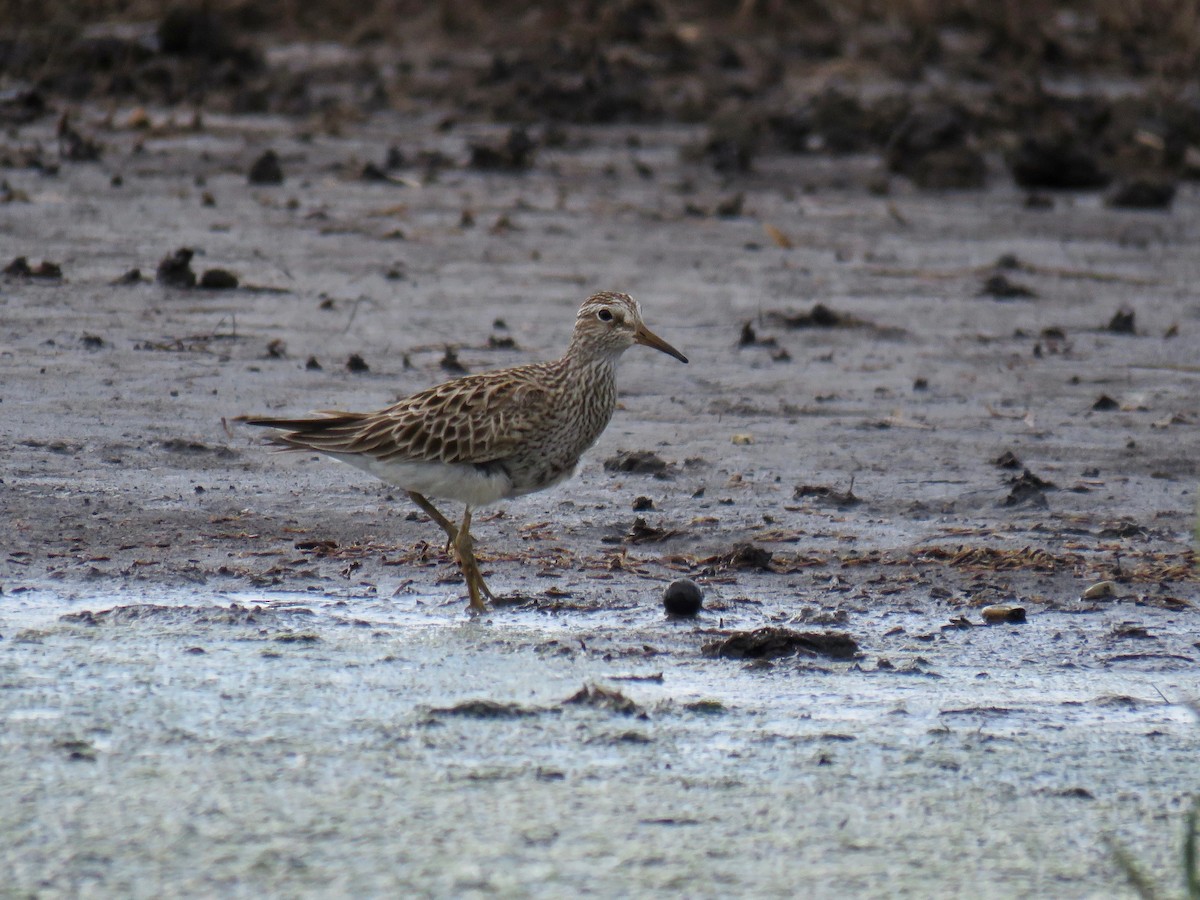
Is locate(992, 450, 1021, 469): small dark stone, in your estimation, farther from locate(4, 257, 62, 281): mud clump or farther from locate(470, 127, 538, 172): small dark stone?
locate(470, 127, 538, 172): small dark stone

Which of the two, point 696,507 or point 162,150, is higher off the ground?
point 162,150

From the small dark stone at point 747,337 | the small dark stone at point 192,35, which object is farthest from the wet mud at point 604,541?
the small dark stone at point 192,35

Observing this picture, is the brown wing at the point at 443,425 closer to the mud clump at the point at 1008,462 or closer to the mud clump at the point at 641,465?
the mud clump at the point at 641,465

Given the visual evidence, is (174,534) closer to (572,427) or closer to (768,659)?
(572,427)

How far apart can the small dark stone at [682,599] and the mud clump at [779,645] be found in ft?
1.06

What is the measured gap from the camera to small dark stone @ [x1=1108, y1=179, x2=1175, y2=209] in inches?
594

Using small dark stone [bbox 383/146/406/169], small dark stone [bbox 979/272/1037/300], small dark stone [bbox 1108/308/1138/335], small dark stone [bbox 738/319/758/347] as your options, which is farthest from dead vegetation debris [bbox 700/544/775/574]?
small dark stone [bbox 383/146/406/169]

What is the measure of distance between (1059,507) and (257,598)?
3305 mm

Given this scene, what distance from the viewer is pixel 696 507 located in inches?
298

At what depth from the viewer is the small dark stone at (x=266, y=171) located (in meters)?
13.8

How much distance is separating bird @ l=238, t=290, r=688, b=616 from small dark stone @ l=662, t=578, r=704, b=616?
608 millimetres

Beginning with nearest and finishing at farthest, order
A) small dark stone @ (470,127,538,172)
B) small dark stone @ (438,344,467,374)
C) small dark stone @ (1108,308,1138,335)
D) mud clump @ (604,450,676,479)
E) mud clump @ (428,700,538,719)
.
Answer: mud clump @ (428,700,538,719)
mud clump @ (604,450,676,479)
small dark stone @ (438,344,467,374)
small dark stone @ (1108,308,1138,335)
small dark stone @ (470,127,538,172)

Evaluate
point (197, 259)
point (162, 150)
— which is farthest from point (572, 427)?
point (162, 150)

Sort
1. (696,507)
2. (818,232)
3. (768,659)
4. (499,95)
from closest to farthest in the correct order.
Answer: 1. (768,659)
2. (696,507)
3. (818,232)
4. (499,95)
